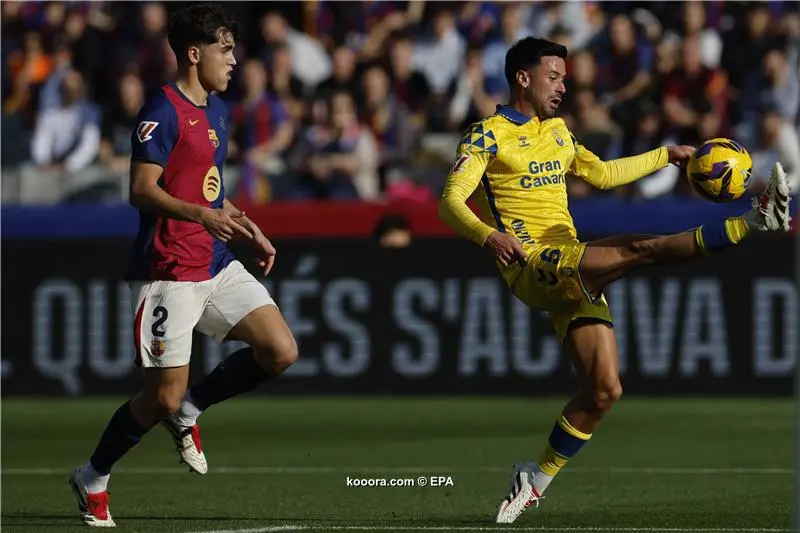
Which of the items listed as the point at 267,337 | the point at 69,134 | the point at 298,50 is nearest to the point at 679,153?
the point at 267,337

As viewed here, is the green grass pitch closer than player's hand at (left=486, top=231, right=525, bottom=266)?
No

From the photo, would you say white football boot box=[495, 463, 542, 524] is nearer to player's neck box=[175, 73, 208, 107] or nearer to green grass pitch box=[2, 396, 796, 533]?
green grass pitch box=[2, 396, 796, 533]

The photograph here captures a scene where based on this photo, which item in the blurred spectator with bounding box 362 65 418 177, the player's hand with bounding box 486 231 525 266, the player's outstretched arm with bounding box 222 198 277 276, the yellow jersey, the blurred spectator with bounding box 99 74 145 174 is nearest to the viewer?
the player's outstretched arm with bounding box 222 198 277 276

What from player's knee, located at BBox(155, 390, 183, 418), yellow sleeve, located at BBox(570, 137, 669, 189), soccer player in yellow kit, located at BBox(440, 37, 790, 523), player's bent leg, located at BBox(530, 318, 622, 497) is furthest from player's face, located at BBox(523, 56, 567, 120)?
player's knee, located at BBox(155, 390, 183, 418)

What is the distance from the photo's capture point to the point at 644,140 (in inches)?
697

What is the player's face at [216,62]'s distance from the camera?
877 cm

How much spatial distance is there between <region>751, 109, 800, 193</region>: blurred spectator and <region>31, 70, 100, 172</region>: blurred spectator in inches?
297

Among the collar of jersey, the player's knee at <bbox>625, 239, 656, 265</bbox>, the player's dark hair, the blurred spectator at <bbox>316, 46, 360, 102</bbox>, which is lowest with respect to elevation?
the blurred spectator at <bbox>316, 46, 360, 102</bbox>

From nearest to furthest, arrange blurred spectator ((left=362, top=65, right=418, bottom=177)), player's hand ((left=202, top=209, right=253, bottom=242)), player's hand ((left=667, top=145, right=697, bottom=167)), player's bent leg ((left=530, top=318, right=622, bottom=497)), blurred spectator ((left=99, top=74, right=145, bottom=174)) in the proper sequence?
1. player's hand ((left=202, top=209, right=253, bottom=242))
2. player's bent leg ((left=530, top=318, right=622, bottom=497))
3. player's hand ((left=667, top=145, right=697, bottom=167))
4. blurred spectator ((left=362, top=65, right=418, bottom=177))
5. blurred spectator ((left=99, top=74, right=145, bottom=174))

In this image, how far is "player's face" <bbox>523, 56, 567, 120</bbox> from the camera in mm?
9289

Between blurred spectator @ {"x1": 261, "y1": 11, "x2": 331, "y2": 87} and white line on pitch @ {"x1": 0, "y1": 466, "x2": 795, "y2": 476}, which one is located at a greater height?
blurred spectator @ {"x1": 261, "y1": 11, "x2": 331, "y2": 87}

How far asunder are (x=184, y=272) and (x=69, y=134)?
441 inches

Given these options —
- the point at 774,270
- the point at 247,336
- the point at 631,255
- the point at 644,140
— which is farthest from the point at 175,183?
the point at 644,140

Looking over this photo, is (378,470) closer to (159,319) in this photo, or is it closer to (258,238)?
(159,319)
